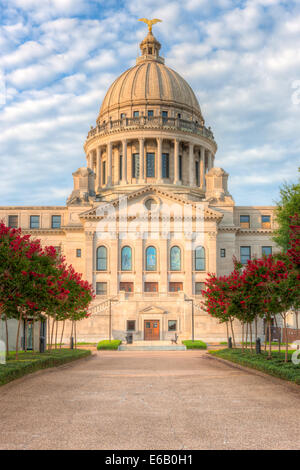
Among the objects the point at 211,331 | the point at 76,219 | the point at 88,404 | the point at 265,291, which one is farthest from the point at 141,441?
the point at 76,219

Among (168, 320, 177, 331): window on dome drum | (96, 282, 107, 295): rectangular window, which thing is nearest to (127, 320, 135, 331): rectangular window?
(168, 320, 177, 331): window on dome drum

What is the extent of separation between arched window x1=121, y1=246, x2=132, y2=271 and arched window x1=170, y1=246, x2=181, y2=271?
221 inches

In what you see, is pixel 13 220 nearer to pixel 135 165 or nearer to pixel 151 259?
pixel 135 165

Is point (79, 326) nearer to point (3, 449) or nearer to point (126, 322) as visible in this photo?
point (126, 322)

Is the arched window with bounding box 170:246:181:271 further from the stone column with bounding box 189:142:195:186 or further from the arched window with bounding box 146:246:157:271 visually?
the stone column with bounding box 189:142:195:186

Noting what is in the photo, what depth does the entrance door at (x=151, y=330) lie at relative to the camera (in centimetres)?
6575

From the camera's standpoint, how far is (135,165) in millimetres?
93438

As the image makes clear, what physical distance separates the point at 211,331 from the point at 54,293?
36.9 m

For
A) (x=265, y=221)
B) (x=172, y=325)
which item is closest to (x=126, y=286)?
(x=172, y=325)

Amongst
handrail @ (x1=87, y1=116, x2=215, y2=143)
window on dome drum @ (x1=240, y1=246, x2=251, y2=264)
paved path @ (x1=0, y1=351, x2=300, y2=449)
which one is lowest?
paved path @ (x1=0, y1=351, x2=300, y2=449)

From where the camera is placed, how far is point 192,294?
241 ft

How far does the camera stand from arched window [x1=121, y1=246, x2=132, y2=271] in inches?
2950

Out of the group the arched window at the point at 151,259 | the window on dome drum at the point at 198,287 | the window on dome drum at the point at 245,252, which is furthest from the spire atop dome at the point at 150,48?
the window on dome drum at the point at 198,287

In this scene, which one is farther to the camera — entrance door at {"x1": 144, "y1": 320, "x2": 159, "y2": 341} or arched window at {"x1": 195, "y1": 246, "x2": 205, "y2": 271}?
arched window at {"x1": 195, "y1": 246, "x2": 205, "y2": 271}
